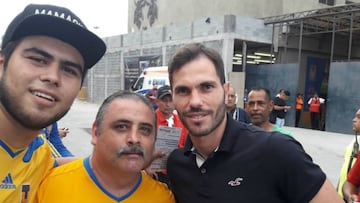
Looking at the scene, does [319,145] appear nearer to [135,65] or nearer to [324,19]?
[324,19]

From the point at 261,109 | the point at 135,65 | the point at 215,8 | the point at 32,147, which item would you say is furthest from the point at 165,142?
the point at 215,8

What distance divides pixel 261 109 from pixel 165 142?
2.51m

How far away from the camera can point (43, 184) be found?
5.99 ft

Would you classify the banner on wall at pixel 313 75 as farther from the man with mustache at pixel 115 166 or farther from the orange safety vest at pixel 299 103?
the man with mustache at pixel 115 166

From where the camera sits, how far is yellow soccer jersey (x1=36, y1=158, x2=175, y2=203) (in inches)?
70.1

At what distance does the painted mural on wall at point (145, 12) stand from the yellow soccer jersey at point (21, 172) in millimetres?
26527

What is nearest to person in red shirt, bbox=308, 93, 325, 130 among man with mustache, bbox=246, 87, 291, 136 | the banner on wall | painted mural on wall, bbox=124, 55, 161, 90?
the banner on wall

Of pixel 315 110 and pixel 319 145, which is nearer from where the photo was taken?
pixel 319 145

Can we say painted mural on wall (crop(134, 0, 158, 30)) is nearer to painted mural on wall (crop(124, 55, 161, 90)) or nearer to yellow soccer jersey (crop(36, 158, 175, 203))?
painted mural on wall (crop(124, 55, 161, 90))

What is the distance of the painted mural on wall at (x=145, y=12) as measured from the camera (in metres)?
27.8

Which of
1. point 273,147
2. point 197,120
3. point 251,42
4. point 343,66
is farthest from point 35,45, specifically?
point 251,42

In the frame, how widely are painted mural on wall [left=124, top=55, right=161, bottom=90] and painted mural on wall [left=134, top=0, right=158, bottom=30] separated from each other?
6134 mm

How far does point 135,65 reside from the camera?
73.0ft

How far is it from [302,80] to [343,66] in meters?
2.50
